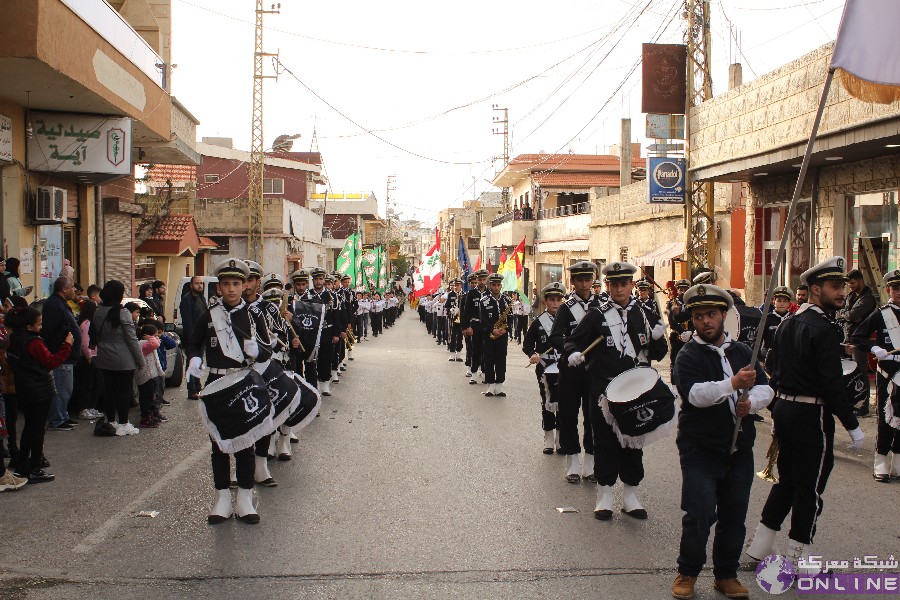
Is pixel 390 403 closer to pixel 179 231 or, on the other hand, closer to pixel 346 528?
pixel 346 528

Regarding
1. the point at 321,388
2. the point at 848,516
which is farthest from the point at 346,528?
the point at 321,388

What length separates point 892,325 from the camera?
27.3 ft

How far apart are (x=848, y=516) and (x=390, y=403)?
7872 mm

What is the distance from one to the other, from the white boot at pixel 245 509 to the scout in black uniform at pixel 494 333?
768cm

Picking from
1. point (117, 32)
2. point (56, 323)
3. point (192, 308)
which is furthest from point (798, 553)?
point (117, 32)

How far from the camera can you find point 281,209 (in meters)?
40.3

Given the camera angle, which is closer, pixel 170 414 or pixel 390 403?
pixel 170 414

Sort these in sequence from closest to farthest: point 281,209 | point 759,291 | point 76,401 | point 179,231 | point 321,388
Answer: point 76,401 → point 321,388 → point 759,291 → point 179,231 → point 281,209

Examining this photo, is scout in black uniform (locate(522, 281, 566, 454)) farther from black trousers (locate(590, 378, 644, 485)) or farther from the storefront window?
the storefront window

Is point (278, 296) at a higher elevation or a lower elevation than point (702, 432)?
higher

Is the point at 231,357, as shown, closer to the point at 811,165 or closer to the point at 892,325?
the point at 892,325

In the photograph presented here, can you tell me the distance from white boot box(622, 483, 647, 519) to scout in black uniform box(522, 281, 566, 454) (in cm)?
229

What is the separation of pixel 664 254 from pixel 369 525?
21.1m

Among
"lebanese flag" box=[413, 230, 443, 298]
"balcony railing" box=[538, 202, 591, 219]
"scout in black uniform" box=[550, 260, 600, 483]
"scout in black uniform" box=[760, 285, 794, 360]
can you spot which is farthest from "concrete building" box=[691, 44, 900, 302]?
"lebanese flag" box=[413, 230, 443, 298]
